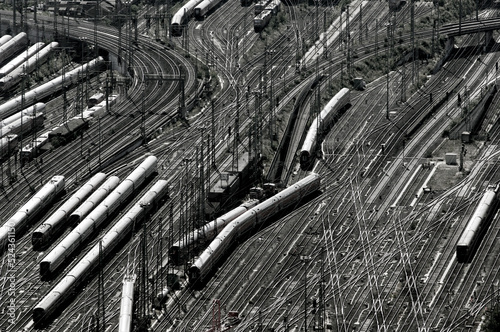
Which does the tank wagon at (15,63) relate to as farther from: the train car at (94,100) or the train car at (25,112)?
the train car at (25,112)

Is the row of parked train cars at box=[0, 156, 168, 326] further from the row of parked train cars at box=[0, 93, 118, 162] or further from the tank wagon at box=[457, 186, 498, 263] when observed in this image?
the tank wagon at box=[457, 186, 498, 263]

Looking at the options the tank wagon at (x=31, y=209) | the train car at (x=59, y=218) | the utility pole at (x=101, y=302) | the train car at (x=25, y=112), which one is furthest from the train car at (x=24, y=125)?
the utility pole at (x=101, y=302)

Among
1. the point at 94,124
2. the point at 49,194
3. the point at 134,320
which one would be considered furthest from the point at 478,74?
the point at 134,320

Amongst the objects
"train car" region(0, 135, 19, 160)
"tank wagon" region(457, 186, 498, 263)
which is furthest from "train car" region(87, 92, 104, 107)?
"tank wagon" region(457, 186, 498, 263)

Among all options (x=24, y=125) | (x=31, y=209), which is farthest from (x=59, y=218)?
(x=24, y=125)

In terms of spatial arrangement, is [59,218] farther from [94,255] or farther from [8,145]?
[8,145]

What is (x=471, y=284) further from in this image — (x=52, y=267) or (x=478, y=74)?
(x=478, y=74)
